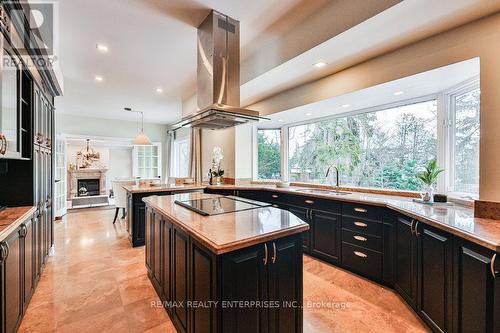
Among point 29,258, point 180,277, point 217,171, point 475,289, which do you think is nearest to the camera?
point 475,289

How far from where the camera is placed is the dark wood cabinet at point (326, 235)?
2.85 meters

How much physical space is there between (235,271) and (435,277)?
5.17ft

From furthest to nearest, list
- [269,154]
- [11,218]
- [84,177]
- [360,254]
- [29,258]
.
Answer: [84,177], [269,154], [360,254], [29,258], [11,218]

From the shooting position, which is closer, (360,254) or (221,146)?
(360,254)

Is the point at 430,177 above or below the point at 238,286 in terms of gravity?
above

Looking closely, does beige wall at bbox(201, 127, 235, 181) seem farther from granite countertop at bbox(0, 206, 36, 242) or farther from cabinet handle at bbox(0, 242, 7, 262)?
cabinet handle at bbox(0, 242, 7, 262)

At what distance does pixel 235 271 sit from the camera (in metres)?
1.21

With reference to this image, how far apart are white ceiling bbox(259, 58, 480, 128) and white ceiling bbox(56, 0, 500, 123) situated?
1.21 ft

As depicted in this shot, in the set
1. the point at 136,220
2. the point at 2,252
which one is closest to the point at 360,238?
the point at 2,252

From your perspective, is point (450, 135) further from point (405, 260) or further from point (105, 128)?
point (105, 128)

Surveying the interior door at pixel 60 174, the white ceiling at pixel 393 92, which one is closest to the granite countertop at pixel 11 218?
the white ceiling at pixel 393 92

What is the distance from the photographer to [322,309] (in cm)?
206

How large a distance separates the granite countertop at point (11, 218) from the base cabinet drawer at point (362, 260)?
10.1ft

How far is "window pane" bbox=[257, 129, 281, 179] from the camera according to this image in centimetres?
473
